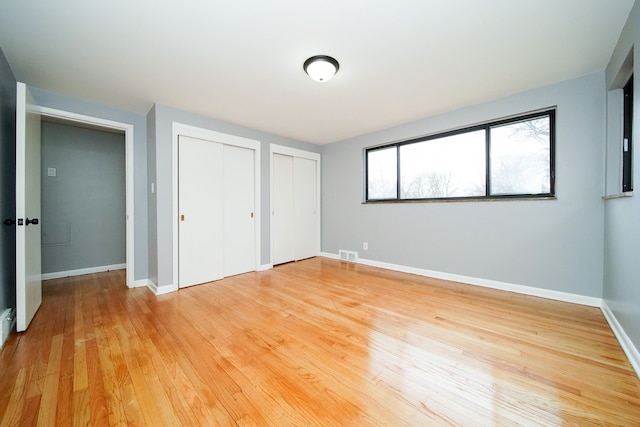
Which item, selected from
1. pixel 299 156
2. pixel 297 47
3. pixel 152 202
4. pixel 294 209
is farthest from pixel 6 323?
pixel 299 156

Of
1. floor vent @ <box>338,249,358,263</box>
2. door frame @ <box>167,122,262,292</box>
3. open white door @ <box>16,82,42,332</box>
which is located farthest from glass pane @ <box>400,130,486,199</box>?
open white door @ <box>16,82,42,332</box>

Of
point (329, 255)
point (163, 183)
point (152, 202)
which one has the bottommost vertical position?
point (329, 255)

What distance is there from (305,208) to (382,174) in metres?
1.66

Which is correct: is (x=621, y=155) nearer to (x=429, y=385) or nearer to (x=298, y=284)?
(x=429, y=385)

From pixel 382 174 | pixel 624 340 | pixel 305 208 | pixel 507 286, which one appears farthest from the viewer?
pixel 305 208

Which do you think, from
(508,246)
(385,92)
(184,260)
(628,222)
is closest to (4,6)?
(184,260)

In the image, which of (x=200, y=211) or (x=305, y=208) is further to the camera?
(x=305, y=208)

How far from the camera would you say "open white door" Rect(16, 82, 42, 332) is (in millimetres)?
1927

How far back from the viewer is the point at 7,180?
7.09 ft

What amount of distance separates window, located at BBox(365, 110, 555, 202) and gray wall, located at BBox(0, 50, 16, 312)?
441 cm

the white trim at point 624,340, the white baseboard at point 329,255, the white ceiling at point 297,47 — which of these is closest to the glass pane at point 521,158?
the white ceiling at point 297,47

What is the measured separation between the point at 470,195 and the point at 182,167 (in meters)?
3.91

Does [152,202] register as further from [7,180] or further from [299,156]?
[299,156]

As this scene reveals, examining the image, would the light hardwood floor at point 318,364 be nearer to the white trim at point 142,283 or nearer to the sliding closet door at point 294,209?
the white trim at point 142,283
